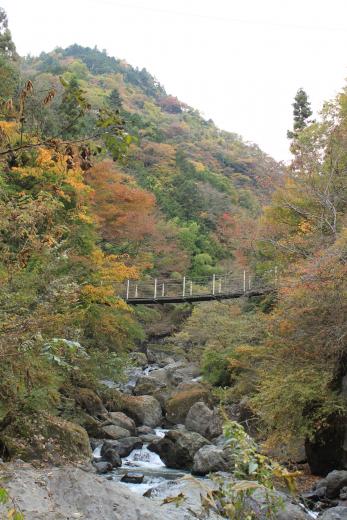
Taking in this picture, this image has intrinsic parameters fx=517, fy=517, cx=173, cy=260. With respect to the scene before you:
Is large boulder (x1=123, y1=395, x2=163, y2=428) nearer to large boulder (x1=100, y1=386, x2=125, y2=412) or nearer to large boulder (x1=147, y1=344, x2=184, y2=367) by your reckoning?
large boulder (x1=100, y1=386, x2=125, y2=412)

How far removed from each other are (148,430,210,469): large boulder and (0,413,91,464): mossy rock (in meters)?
3.19

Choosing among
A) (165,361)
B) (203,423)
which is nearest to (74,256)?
(203,423)

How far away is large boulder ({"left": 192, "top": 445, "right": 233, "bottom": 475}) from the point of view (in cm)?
930

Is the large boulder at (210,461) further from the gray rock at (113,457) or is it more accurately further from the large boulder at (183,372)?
the large boulder at (183,372)

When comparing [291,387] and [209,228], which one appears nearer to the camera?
[291,387]

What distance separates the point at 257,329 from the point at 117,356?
12.4 feet

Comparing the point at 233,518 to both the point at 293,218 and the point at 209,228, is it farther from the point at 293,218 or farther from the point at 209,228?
the point at 209,228

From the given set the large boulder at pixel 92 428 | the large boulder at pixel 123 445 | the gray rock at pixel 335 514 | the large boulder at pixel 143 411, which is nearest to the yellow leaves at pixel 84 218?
the large boulder at pixel 92 428

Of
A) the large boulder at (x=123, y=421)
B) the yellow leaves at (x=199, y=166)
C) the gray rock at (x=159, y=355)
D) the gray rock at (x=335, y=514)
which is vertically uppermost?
the yellow leaves at (x=199, y=166)

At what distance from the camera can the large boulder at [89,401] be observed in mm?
12312

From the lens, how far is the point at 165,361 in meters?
24.0

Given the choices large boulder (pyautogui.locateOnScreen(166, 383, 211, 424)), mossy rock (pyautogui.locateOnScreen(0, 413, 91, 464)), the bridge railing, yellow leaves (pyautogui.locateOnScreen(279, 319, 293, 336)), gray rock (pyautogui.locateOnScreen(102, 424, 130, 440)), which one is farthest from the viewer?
the bridge railing

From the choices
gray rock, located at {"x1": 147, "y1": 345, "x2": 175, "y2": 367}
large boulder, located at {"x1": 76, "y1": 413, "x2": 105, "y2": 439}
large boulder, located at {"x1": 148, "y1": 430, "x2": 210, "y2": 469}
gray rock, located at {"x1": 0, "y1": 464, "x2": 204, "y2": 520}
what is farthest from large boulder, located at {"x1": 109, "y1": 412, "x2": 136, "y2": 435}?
gray rock, located at {"x1": 147, "y1": 345, "x2": 175, "y2": 367}

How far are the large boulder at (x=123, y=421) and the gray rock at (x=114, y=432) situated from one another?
0.39 m
